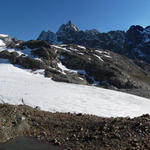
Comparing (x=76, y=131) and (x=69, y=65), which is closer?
(x=76, y=131)

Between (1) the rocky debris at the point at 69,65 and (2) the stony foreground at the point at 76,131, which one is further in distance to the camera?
(1) the rocky debris at the point at 69,65

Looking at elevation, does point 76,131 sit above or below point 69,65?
below

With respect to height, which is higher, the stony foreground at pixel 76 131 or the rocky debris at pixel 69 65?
the rocky debris at pixel 69 65

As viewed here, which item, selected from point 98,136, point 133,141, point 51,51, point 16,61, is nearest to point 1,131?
point 98,136

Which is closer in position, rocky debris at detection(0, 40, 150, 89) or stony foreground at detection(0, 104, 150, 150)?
stony foreground at detection(0, 104, 150, 150)

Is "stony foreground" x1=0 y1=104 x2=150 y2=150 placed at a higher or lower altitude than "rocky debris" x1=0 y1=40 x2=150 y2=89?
lower

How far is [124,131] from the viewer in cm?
958

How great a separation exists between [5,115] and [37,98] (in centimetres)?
1023

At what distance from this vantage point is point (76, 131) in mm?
10211

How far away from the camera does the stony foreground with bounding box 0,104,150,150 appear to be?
8.62 meters

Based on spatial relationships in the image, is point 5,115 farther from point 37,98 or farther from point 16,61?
point 16,61

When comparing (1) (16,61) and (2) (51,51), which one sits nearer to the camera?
(1) (16,61)

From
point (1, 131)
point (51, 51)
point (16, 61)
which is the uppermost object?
point (51, 51)

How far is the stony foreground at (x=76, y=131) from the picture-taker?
8.62 meters
